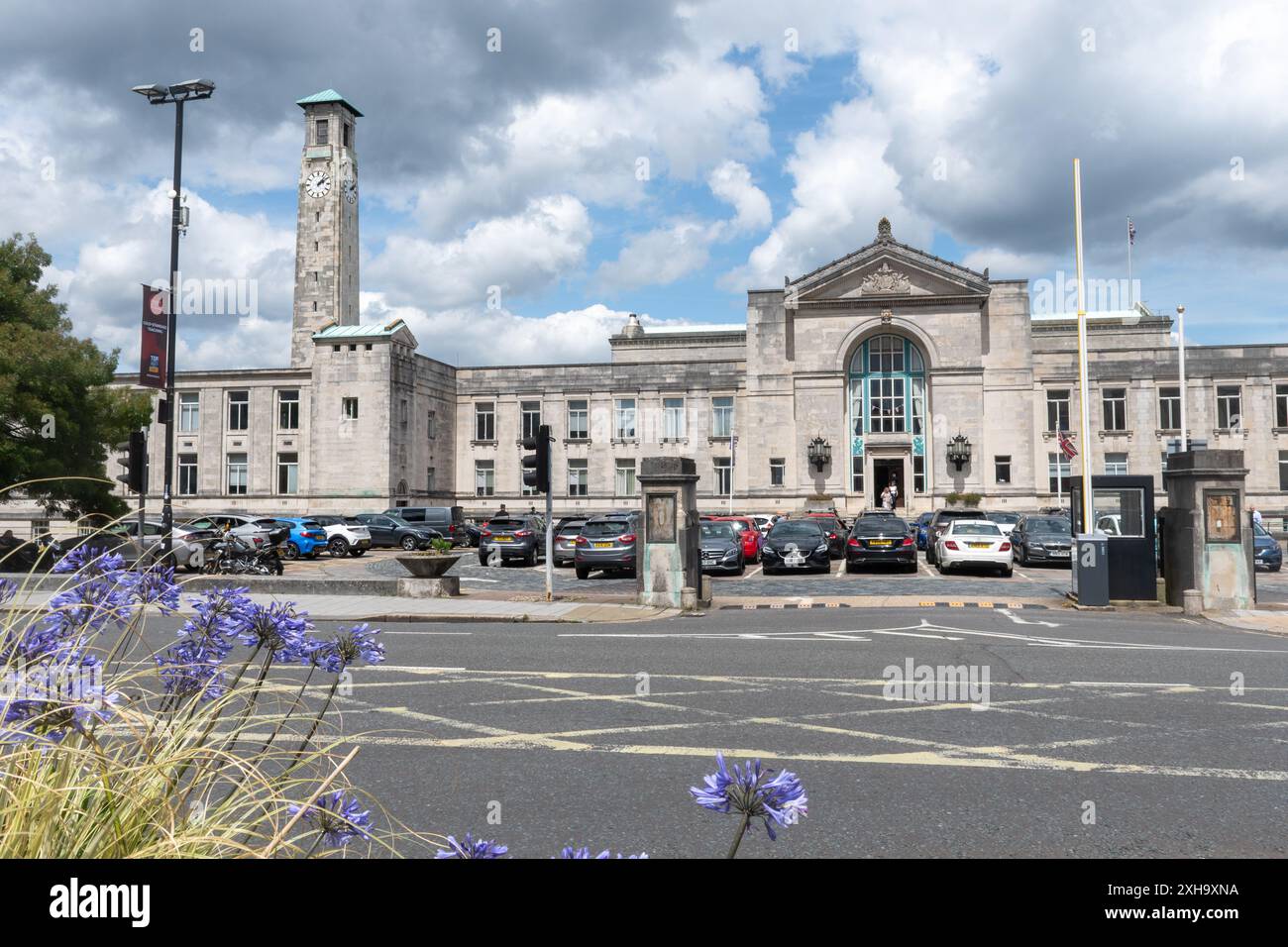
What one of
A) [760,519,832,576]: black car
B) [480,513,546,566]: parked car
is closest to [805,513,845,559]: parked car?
[760,519,832,576]: black car

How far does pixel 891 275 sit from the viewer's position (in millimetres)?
59844

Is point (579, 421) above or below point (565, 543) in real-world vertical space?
above

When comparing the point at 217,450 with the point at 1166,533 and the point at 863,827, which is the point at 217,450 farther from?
the point at 863,827

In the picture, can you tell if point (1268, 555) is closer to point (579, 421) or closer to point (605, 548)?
point (605, 548)

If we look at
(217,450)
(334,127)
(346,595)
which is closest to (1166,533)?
(346,595)

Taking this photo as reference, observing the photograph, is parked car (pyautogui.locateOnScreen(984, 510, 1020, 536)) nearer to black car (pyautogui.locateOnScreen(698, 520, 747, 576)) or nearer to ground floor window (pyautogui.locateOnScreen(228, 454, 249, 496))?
black car (pyautogui.locateOnScreen(698, 520, 747, 576))

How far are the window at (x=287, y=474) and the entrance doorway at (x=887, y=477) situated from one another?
36.7 meters

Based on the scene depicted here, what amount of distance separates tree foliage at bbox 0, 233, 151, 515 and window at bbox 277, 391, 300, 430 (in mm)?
30386

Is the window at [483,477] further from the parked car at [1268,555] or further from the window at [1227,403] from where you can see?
the parked car at [1268,555]

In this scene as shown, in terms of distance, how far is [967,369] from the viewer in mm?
59438

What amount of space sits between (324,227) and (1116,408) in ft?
183

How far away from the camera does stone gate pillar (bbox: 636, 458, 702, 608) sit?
18875 millimetres

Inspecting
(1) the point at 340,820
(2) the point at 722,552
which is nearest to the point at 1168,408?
(2) the point at 722,552
